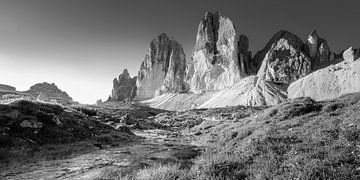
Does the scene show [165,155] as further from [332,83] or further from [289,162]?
[332,83]

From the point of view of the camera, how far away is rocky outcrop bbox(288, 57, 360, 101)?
78000 mm

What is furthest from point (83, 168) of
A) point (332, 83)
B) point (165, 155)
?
point (332, 83)

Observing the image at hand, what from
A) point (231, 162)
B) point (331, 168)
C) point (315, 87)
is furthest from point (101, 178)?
point (315, 87)

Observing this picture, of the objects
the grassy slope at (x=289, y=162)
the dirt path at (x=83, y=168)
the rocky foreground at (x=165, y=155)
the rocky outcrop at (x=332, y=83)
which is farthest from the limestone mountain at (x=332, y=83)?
the dirt path at (x=83, y=168)

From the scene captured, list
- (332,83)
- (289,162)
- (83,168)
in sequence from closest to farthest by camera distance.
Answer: (289,162), (83,168), (332,83)

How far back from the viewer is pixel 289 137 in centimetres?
1213

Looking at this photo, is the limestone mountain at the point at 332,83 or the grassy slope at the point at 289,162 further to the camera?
the limestone mountain at the point at 332,83

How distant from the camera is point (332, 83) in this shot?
82.9 metres

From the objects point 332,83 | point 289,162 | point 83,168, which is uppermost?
point 332,83

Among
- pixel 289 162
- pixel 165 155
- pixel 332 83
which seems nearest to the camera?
pixel 289 162

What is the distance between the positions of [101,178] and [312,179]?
6.78 m

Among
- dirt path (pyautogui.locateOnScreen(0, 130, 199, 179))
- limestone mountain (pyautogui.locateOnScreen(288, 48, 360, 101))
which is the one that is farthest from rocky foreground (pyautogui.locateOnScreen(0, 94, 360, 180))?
limestone mountain (pyautogui.locateOnScreen(288, 48, 360, 101))

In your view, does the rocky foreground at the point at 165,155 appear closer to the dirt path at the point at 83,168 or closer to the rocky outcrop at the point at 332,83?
the dirt path at the point at 83,168

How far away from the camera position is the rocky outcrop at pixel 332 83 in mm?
78000
